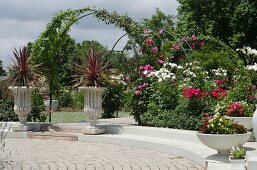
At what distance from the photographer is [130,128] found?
1166 cm

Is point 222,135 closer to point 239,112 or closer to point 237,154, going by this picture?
point 237,154

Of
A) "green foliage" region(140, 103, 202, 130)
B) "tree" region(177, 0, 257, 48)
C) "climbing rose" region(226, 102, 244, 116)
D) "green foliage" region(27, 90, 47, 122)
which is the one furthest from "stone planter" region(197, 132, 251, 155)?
"tree" region(177, 0, 257, 48)

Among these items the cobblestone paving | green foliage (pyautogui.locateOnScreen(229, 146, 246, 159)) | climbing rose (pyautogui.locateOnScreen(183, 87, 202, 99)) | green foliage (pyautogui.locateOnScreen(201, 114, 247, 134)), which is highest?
climbing rose (pyautogui.locateOnScreen(183, 87, 202, 99))

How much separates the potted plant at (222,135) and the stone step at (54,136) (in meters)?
5.12

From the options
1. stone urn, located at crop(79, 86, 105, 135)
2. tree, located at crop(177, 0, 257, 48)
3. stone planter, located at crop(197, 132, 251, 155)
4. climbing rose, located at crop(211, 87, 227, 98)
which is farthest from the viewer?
tree, located at crop(177, 0, 257, 48)

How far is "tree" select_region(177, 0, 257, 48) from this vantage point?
24.9 metres

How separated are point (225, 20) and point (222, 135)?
65.6 ft

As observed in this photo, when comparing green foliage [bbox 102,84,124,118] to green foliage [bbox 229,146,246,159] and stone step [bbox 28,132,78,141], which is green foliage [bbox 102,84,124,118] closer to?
stone step [bbox 28,132,78,141]

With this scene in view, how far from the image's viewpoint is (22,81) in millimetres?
12695

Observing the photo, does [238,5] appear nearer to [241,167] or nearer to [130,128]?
[130,128]

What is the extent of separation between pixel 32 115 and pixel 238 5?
1512 cm

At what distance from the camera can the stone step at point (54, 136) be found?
1186cm

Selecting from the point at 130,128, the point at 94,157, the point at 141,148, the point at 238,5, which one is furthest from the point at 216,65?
the point at 94,157

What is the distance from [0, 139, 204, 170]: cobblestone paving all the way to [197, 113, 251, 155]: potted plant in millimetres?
544
